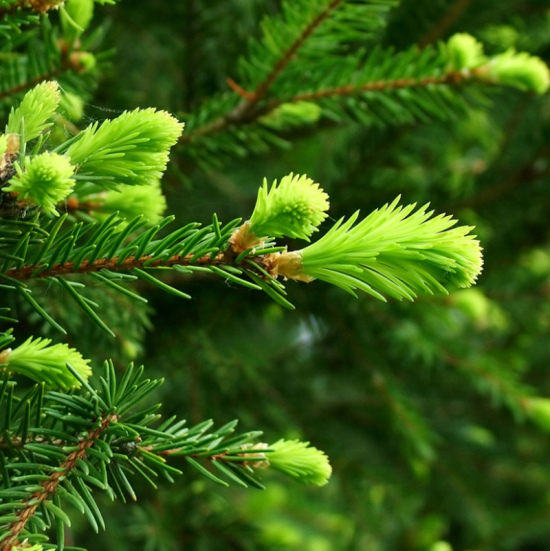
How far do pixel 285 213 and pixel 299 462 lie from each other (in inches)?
7.8

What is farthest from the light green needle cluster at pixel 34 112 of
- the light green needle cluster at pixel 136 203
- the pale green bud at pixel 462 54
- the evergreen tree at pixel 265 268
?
the pale green bud at pixel 462 54

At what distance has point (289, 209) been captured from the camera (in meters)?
0.35

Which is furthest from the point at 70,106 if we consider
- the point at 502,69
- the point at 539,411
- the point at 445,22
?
the point at 539,411

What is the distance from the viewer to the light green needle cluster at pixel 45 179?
0.33 metres

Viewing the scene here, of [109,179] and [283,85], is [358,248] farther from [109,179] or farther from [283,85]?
[283,85]

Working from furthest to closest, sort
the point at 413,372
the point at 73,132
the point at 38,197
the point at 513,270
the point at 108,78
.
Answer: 1. the point at 413,372
2. the point at 513,270
3. the point at 108,78
4. the point at 73,132
5. the point at 38,197

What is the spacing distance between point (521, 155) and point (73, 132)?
0.89 meters

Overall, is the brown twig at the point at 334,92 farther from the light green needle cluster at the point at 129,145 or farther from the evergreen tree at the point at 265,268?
the light green needle cluster at the point at 129,145

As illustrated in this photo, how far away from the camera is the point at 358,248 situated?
369 millimetres

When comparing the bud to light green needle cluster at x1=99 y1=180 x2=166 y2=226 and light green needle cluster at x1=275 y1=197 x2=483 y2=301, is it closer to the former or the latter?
light green needle cluster at x1=275 y1=197 x2=483 y2=301

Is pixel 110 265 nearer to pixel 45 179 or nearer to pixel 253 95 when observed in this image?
pixel 45 179

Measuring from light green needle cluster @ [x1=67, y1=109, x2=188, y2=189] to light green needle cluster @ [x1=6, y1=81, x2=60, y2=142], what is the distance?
0.10 feet

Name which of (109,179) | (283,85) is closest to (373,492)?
(283,85)

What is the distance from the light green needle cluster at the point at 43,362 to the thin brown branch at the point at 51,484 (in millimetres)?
42
